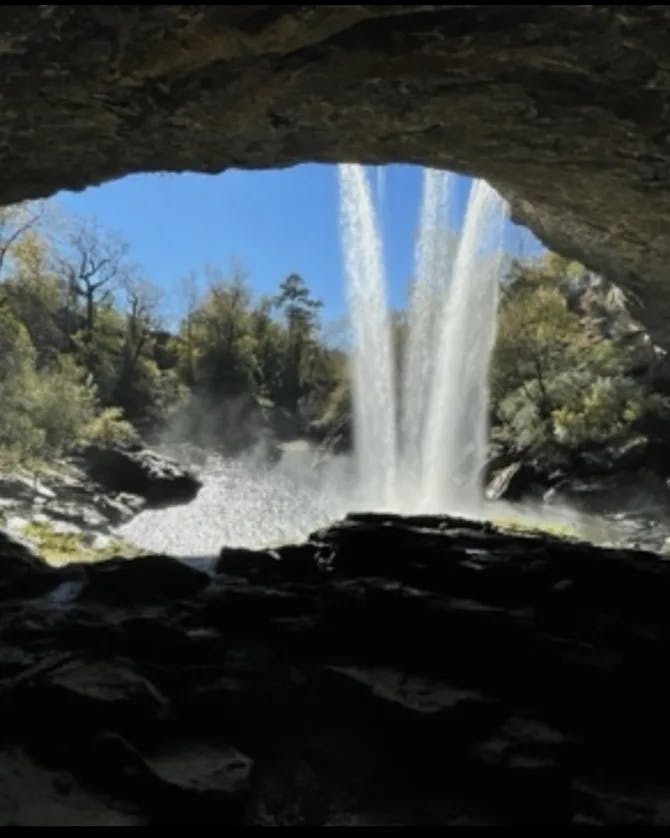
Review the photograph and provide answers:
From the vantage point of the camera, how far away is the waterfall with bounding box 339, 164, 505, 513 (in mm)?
25047

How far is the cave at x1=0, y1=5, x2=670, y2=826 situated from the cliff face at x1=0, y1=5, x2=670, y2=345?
33 millimetres

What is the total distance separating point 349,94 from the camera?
819cm

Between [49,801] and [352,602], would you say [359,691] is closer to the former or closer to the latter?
[352,602]

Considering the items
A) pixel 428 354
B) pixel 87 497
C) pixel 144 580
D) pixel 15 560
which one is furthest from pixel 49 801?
pixel 428 354

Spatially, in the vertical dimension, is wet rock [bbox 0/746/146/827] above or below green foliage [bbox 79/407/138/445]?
below

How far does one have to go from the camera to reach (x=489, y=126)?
28.7ft

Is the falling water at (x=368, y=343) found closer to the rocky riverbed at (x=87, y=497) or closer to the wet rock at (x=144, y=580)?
the rocky riverbed at (x=87, y=497)

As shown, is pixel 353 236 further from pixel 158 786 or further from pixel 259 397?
pixel 259 397

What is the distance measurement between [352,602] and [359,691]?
149 cm

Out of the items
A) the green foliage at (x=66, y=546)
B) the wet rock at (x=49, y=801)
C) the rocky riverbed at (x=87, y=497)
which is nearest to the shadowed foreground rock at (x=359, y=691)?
the wet rock at (x=49, y=801)

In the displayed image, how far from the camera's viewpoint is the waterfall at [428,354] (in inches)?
986

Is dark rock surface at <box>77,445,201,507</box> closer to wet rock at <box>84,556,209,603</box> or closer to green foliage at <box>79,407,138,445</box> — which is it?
green foliage at <box>79,407,138,445</box>

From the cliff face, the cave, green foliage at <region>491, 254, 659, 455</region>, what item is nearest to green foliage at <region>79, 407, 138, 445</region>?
green foliage at <region>491, 254, 659, 455</region>

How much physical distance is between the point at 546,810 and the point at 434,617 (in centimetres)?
257
